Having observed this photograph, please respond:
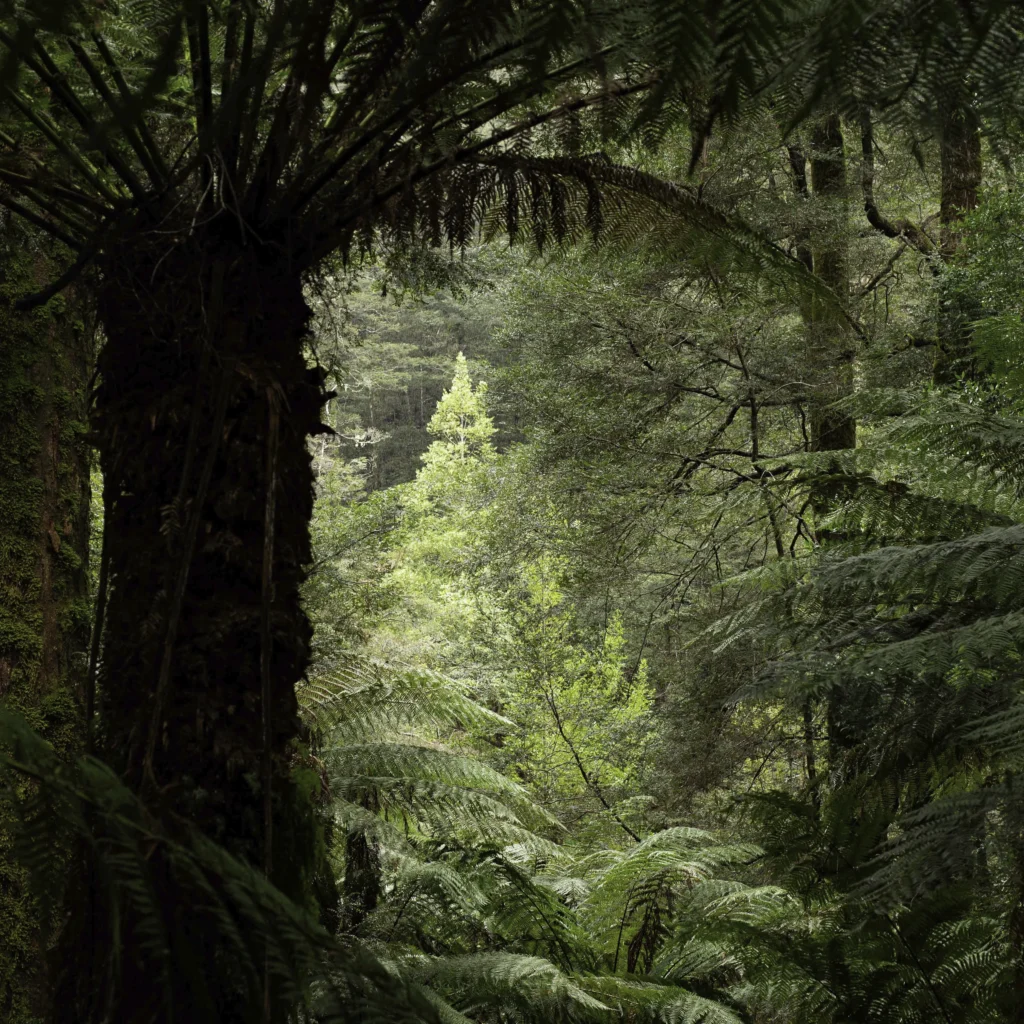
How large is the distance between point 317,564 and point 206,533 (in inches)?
68.6

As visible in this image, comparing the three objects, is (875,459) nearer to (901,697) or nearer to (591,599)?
(901,697)

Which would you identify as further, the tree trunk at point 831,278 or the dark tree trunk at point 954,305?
the tree trunk at point 831,278

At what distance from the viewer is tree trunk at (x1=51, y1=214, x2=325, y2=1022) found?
1119mm

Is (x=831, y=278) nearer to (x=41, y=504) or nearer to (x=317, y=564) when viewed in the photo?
(x=317, y=564)

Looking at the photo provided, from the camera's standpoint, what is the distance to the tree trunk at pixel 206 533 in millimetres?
1119

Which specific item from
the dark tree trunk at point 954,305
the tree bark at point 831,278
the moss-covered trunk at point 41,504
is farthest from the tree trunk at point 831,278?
the moss-covered trunk at point 41,504

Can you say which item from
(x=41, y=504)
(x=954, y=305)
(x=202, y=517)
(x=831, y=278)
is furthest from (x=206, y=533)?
(x=831, y=278)

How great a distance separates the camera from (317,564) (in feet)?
9.45

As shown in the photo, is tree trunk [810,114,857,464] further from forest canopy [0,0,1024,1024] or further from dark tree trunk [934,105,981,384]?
forest canopy [0,0,1024,1024]

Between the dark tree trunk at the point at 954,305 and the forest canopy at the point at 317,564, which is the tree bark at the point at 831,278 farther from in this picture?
the forest canopy at the point at 317,564

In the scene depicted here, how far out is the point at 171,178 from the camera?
122 cm

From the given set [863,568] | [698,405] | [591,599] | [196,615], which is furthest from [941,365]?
[196,615]

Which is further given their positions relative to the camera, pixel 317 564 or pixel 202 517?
pixel 317 564

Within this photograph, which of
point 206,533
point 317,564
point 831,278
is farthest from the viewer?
point 831,278
